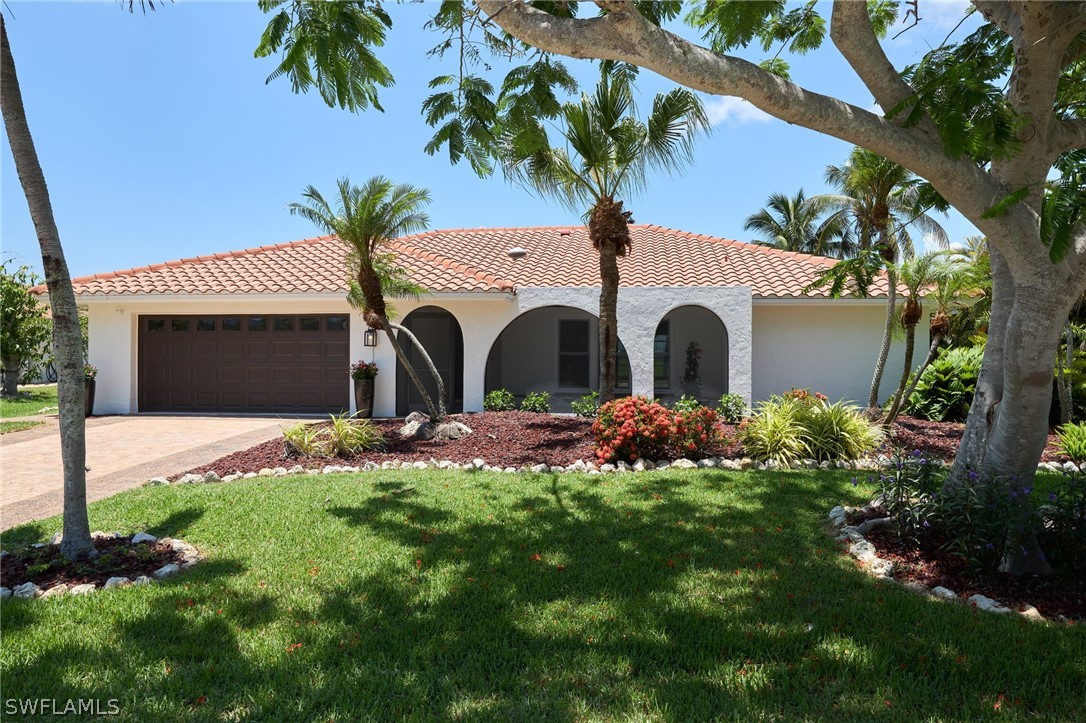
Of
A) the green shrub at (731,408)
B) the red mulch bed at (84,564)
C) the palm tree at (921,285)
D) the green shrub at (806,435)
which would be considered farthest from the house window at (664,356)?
the red mulch bed at (84,564)

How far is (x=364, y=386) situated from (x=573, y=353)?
6681 millimetres

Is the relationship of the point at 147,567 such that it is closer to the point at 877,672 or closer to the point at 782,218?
the point at 877,672

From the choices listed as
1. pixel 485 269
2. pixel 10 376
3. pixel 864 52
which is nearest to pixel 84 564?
pixel 864 52

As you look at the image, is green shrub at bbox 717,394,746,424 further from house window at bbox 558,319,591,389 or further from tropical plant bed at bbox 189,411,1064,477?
house window at bbox 558,319,591,389

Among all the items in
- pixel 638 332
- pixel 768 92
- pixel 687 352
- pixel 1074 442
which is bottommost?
pixel 1074 442

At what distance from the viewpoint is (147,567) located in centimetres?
485

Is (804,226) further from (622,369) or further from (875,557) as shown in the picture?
(875,557)

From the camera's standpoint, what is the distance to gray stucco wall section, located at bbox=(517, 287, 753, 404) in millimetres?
A: 13859

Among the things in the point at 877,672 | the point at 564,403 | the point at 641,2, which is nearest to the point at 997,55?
the point at 641,2

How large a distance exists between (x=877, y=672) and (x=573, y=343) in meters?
15.6

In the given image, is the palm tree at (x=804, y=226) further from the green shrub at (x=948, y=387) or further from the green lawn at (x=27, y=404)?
the green lawn at (x=27, y=404)

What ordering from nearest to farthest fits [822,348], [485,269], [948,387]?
[948,387] < [822,348] < [485,269]

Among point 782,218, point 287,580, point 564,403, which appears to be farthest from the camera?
point 782,218

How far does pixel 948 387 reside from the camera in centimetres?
1254
